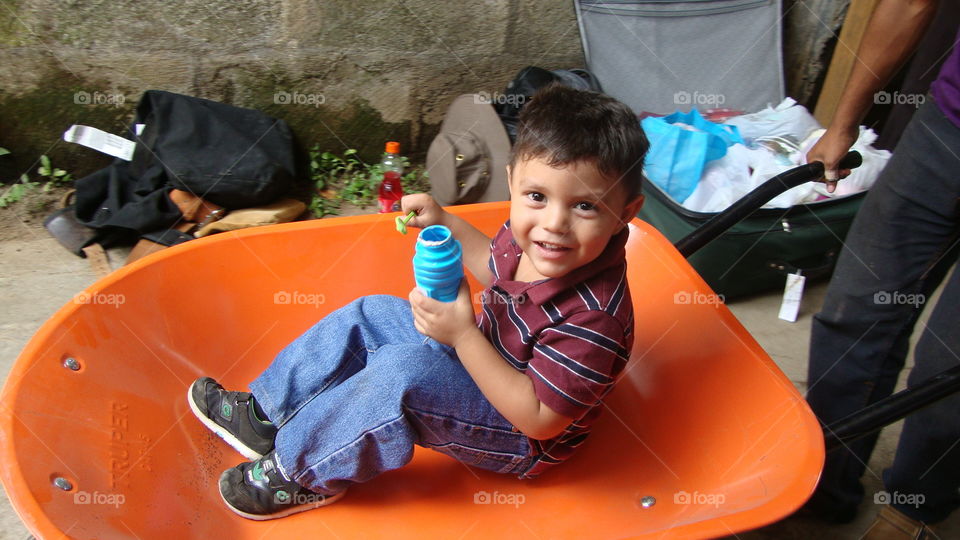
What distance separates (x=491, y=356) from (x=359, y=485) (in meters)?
0.47

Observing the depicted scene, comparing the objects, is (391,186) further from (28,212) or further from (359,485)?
(359,485)

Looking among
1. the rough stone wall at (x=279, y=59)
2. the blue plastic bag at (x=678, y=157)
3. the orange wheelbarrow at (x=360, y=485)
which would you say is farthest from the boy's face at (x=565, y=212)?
the rough stone wall at (x=279, y=59)

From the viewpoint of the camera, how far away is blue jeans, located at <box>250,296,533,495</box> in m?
1.09

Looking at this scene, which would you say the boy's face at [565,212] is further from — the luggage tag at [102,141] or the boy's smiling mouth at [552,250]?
the luggage tag at [102,141]

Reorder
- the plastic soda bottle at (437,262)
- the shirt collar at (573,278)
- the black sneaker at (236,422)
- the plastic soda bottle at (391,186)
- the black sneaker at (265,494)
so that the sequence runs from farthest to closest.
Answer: the plastic soda bottle at (391,186)
the black sneaker at (236,422)
the black sneaker at (265,494)
the shirt collar at (573,278)
the plastic soda bottle at (437,262)

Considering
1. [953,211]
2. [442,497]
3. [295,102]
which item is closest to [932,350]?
[953,211]

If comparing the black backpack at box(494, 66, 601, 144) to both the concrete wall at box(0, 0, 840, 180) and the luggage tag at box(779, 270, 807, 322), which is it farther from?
the luggage tag at box(779, 270, 807, 322)

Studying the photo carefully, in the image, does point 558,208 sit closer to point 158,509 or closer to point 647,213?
point 158,509

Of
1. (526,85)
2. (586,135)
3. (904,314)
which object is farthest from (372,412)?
(526,85)

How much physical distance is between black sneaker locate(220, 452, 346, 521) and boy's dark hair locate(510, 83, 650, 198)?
2.34 ft

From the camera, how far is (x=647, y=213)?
223 centimetres

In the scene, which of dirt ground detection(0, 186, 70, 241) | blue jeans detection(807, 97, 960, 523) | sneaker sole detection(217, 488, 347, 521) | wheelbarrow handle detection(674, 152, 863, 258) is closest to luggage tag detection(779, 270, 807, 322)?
blue jeans detection(807, 97, 960, 523)

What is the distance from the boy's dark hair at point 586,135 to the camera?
0.94 metres

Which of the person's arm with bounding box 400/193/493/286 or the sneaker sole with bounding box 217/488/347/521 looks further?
the person's arm with bounding box 400/193/493/286
